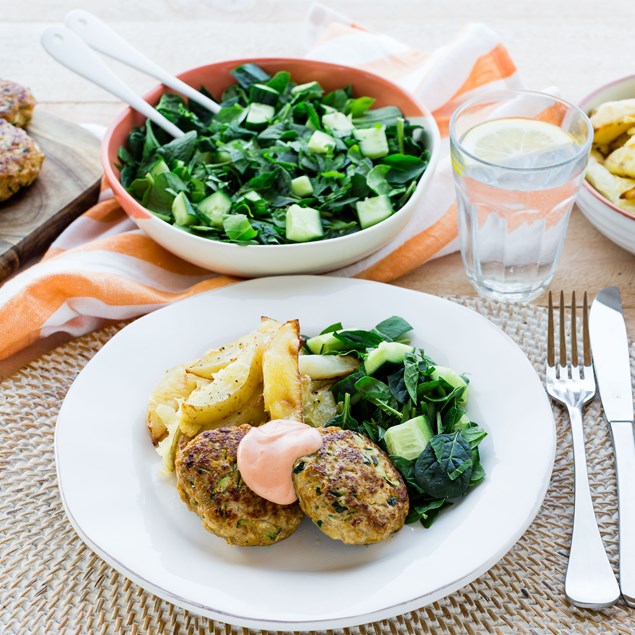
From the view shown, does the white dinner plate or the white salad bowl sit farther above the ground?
the white salad bowl

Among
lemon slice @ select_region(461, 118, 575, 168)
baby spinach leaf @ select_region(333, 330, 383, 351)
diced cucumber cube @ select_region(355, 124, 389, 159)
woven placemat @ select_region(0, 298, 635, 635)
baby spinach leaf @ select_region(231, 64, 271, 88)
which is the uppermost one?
lemon slice @ select_region(461, 118, 575, 168)

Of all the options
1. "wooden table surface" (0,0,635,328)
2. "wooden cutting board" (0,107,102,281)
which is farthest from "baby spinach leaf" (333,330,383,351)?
"wooden table surface" (0,0,635,328)

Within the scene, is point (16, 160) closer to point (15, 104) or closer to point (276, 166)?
point (15, 104)

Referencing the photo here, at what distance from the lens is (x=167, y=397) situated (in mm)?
2500

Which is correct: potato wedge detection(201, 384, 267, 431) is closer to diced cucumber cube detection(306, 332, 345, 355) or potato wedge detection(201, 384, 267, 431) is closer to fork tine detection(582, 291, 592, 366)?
diced cucumber cube detection(306, 332, 345, 355)

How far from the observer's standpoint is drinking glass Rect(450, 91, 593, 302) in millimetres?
2795

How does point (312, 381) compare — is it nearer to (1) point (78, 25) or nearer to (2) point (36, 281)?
(2) point (36, 281)

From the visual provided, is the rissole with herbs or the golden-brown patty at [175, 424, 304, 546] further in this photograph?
the rissole with herbs

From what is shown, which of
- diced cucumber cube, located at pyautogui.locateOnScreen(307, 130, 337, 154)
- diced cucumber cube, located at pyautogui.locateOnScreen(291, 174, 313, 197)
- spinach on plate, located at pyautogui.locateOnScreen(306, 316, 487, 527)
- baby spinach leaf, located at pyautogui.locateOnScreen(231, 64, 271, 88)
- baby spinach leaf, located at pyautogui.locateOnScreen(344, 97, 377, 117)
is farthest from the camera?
baby spinach leaf, located at pyautogui.locateOnScreen(231, 64, 271, 88)

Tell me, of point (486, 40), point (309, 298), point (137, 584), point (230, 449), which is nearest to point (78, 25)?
A: point (309, 298)

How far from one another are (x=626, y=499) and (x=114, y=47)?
2537 millimetres

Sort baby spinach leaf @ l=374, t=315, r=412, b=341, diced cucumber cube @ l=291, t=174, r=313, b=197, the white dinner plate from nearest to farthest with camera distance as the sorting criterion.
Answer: the white dinner plate, baby spinach leaf @ l=374, t=315, r=412, b=341, diced cucumber cube @ l=291, t=174, r=313, b=197

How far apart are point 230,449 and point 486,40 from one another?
8.20ft

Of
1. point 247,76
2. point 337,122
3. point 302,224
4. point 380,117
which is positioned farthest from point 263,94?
point 302,224
